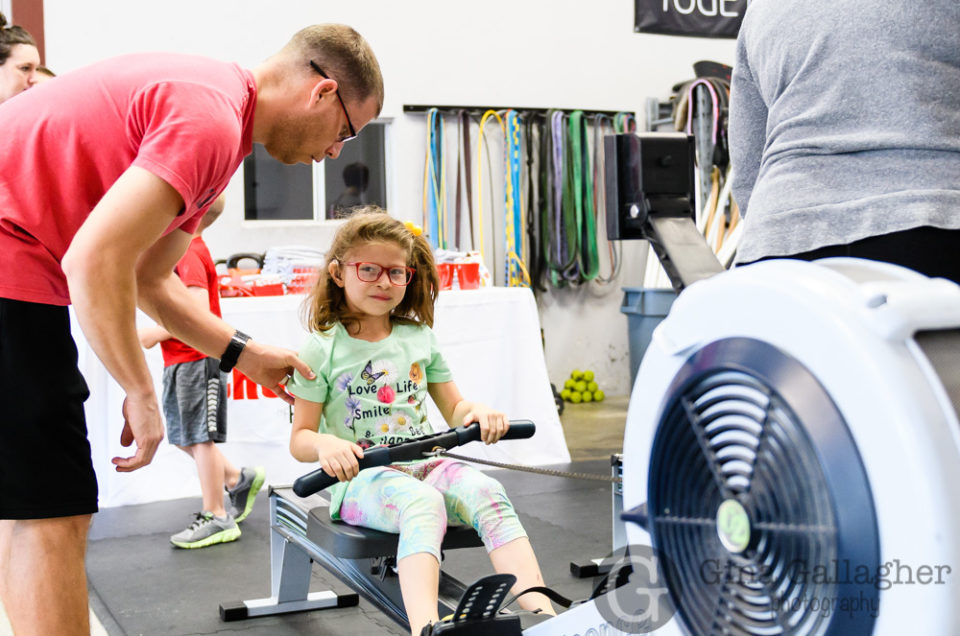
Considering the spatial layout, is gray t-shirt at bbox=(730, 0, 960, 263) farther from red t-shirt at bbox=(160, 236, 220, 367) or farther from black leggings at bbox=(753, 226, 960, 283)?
red t-shirt at bbox=(160, 236, 220, 367)

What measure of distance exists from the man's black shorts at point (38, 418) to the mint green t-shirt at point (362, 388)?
70 centimetres

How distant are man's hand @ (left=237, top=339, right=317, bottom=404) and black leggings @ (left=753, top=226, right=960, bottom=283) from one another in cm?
121

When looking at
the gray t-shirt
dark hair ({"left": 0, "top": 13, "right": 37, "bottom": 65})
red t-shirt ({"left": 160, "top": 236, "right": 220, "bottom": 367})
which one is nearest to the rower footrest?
the gray t-shirt

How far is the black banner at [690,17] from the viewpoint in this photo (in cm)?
760

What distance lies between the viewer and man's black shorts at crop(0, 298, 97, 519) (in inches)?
64.9

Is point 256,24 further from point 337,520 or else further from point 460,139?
point 337,520

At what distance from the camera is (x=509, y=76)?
7305 mm

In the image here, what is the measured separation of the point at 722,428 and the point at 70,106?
3.83ft

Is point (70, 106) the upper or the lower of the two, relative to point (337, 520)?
upper

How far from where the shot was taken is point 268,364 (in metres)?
2.15

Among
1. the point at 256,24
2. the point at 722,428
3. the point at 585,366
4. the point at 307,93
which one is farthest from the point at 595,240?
the point at 722,428

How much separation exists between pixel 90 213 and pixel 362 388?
962 millimetres

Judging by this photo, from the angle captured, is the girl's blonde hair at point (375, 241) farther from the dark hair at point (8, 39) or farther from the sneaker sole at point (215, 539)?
the dark hair at point (8, 39)

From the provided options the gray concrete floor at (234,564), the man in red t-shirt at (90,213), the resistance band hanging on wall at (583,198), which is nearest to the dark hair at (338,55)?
the man in red t-shirt at (90,213)
